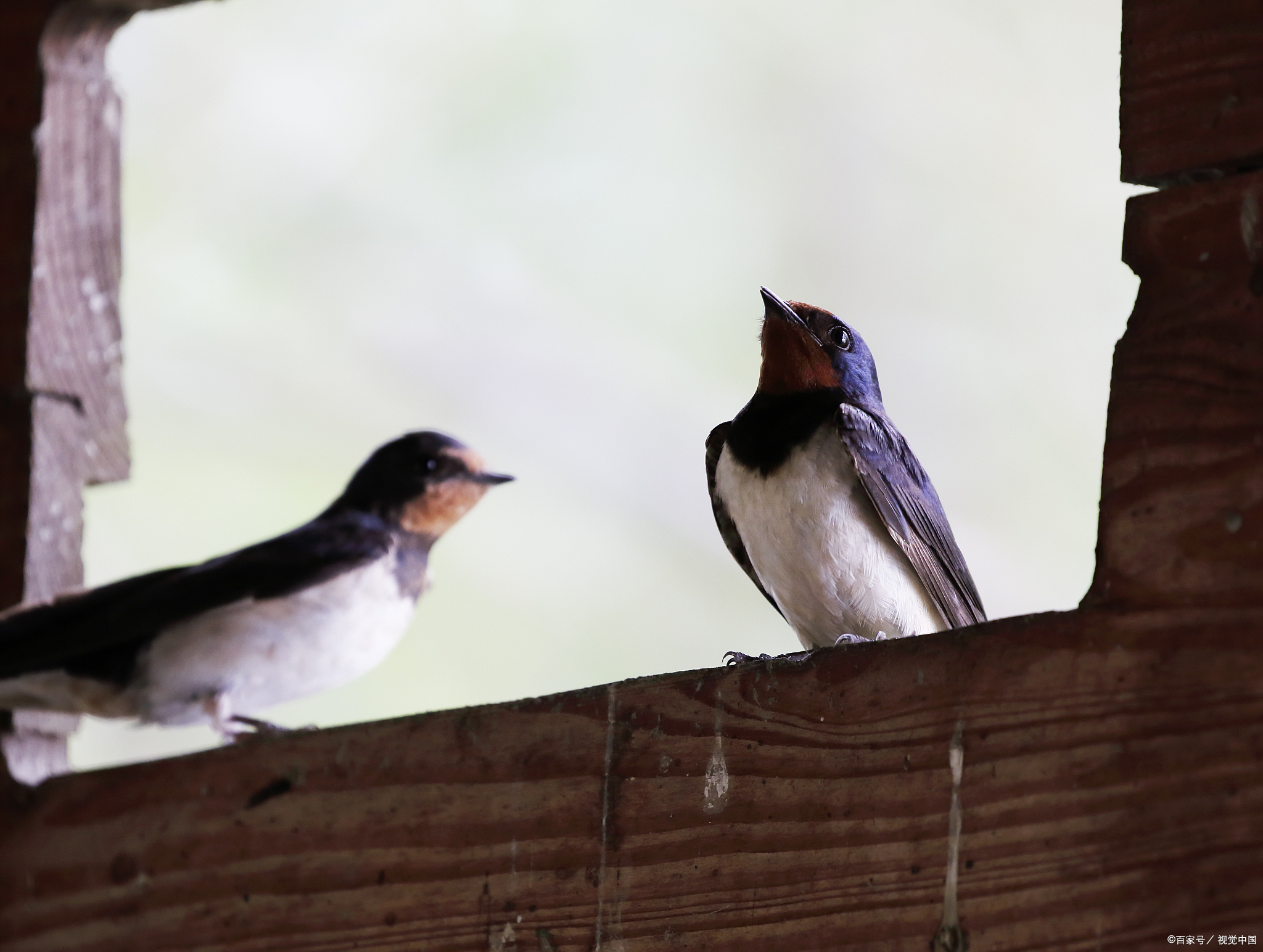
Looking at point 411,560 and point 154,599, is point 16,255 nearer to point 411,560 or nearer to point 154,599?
point 154,599

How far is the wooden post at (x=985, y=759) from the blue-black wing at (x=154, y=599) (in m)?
0.72

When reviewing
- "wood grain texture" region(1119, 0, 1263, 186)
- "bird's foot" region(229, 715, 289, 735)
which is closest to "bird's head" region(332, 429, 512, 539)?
"bird's foot" region(229, 715, 289, 735)

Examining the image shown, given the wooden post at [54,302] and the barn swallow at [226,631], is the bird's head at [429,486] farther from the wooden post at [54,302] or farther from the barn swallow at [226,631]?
the wooden post at [54,302]

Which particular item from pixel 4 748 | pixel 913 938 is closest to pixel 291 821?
pixel 4 748

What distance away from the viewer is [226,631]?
2.73m

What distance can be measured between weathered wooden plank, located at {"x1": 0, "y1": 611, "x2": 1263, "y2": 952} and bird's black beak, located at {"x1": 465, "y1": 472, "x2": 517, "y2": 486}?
3.05 feet

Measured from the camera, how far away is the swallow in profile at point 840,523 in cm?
238

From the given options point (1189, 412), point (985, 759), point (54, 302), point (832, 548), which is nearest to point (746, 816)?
point (985, 759)

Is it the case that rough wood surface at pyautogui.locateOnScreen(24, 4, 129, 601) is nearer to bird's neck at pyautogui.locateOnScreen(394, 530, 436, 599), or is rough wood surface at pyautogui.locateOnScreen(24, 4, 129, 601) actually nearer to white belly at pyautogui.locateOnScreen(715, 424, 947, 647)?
bird's neck at pyautogui.locateOnScreen(394, 530, 436, 599)

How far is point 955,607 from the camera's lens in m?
2.42

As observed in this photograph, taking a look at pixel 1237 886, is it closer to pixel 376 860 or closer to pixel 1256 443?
pixel 1256 443

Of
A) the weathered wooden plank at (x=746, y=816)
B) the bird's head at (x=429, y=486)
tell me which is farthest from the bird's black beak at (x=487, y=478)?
the weathered wooden plank at (x=746, y=816)

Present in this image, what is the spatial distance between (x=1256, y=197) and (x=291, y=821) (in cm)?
136

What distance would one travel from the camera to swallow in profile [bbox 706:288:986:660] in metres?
2.38
